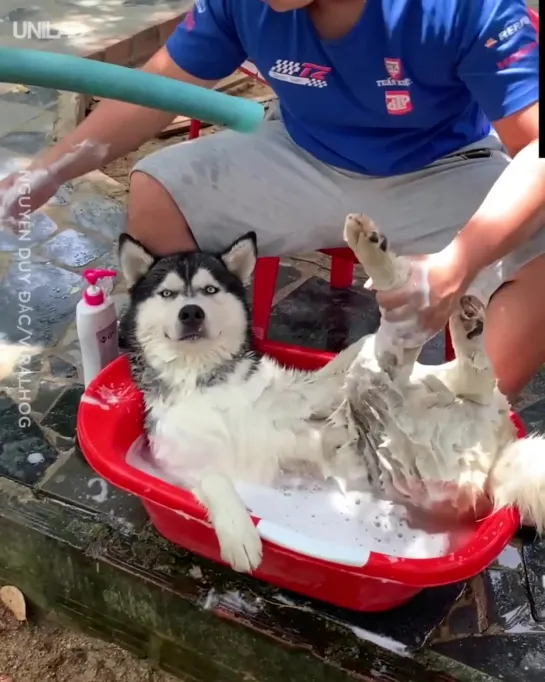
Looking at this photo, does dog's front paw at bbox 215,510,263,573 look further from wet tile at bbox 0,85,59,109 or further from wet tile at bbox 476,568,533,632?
wet tile at bbox 0,85,59,109

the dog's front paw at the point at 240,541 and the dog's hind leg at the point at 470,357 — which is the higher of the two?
the dog's hind leg at the point at 470,357

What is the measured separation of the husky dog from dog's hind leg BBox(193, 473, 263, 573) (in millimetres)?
141

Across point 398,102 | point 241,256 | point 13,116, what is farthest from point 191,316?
point 13,116

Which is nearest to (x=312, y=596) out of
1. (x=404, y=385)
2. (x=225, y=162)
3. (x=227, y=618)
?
(x=227, y=618)

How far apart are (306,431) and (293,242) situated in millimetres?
431

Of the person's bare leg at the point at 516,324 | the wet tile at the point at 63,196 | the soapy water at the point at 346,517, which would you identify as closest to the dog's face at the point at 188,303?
the soapy water at the point at 346,517

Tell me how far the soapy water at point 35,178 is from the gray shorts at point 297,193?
0.10 meters

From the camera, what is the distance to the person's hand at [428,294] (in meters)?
1.08

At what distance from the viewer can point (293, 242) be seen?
157 cm

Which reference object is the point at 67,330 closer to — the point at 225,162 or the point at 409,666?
the point at 225,162

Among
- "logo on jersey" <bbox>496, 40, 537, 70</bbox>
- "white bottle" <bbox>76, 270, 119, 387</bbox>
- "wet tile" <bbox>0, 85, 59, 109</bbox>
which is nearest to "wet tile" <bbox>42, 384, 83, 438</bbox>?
"white bottle" <bbox>76, 270, 119, 387</bbox>

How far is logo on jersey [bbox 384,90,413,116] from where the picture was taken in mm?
1359

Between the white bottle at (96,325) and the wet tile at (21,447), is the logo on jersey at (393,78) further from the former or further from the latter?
the wet tile at (21,447)

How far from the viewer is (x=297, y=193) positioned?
5.01 ft
